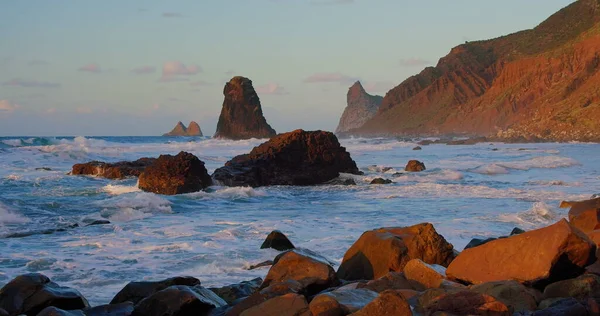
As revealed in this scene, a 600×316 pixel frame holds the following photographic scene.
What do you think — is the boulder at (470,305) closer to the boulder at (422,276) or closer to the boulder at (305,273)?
the boulder at (422,276)

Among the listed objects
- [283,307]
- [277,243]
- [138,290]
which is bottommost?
[277,243]

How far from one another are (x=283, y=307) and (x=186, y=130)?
14850cm

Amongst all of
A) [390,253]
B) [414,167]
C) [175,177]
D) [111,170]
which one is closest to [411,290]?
[390,253]

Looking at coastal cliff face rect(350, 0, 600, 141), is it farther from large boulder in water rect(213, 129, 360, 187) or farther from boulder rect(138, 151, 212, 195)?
boulder rect(138, 151, 212, 195)

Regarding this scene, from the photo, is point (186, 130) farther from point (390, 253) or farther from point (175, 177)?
point (390, 253)

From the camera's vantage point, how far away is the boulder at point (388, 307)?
15.4 ft

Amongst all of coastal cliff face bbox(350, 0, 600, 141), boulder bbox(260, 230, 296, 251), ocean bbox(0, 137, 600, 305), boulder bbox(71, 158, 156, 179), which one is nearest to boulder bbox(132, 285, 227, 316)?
ocean bbox(0, 137, 600, 305)

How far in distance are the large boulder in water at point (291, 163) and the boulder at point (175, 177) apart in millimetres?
1076

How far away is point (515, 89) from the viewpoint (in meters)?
114

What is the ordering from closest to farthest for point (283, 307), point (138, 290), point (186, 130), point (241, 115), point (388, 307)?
1. point (388, 307)
2. point (283, 307)
3. point (138, 290)
4. point (241, 115)
5. point (186, 130)

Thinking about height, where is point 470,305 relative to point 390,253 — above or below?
above

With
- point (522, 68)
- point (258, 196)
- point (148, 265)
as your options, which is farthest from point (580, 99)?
point (148, 265)

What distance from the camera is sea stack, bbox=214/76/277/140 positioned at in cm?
9844

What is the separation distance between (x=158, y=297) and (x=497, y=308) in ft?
9.16
